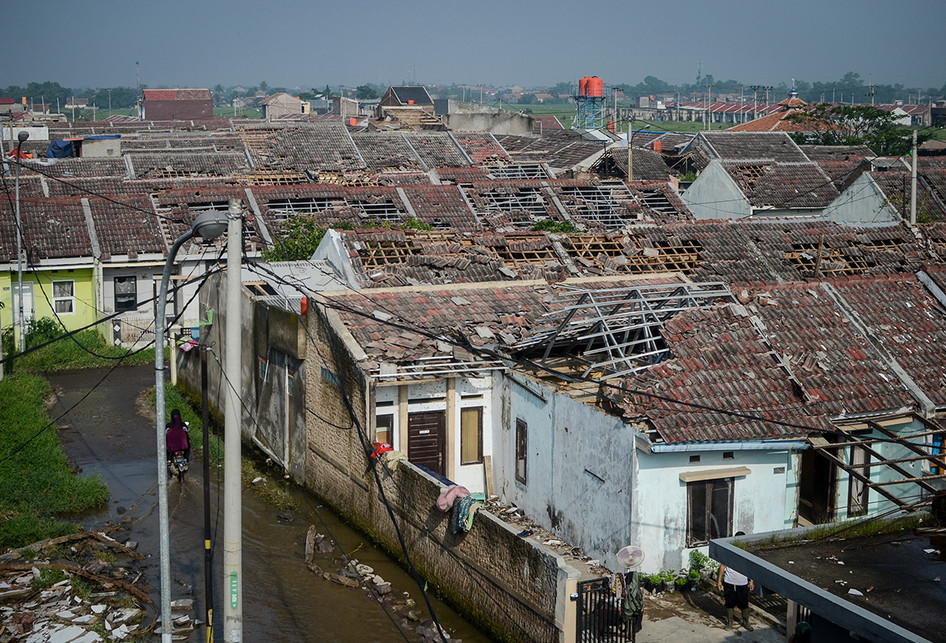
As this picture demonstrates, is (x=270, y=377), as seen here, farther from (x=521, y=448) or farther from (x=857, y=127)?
(x=857, y=127)

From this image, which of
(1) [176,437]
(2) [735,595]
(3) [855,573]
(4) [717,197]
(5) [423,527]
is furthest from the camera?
(4) [717,197]

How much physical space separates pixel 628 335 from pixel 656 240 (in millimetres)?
8938

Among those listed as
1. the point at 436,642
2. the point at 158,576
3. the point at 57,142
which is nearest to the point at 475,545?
the point at 436,642

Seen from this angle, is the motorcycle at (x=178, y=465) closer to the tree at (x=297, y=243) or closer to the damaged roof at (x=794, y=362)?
the tree at (x=297, y=243)

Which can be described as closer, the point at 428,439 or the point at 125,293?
the point at 428,439

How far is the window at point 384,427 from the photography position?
59.3ft

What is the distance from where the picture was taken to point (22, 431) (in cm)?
2233

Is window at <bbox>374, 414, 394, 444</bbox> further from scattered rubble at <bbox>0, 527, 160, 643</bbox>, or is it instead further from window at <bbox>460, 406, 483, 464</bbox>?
scattered rubble at <bbox>0, 527, 160, 643</bbox>

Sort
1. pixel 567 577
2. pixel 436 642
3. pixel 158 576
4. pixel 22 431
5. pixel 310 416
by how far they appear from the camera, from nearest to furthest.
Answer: pixel 567 577
pixel 436 642
pixel 158 576
pixel 310 416
pixel 22 431

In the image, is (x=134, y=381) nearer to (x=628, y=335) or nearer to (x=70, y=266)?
(x=70, y=266)

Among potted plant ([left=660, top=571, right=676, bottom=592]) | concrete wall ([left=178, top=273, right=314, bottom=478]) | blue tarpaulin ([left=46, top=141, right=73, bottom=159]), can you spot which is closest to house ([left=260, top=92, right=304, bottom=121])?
blue tarpaulin ([left=46, top=141, right=73, bottom=159])

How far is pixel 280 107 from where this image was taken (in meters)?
131

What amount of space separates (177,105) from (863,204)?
96.7 meters

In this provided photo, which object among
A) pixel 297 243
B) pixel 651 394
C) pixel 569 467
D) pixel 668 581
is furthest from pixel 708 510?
pixel 297 243
